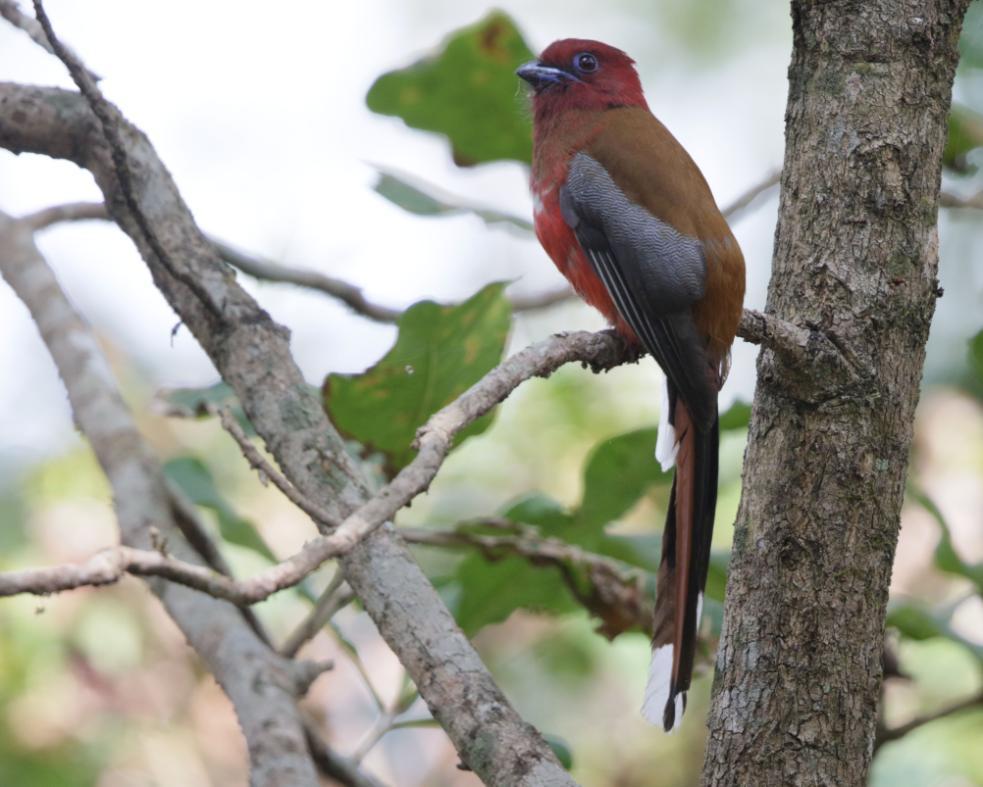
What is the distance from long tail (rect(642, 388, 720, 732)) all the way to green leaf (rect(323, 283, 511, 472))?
46 cm

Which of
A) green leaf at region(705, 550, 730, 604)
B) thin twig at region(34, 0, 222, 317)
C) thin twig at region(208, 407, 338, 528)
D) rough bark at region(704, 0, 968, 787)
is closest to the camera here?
thin twig at region(208, 407, 338, 528)

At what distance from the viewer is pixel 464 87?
3455mm

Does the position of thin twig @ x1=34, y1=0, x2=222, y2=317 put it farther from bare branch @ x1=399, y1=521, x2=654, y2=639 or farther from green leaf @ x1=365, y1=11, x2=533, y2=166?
green leaf @ x1=365, y1=11, x2=533, y2=166

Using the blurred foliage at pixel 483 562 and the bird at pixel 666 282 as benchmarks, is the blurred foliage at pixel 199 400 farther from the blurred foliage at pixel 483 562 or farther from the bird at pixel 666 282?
the bird at pixel 666 282

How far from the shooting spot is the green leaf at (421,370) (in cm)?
266

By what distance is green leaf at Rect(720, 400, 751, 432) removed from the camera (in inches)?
113

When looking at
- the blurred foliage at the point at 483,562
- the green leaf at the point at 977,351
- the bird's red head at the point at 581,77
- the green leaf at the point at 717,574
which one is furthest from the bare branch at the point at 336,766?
the bird's red head at the point at 581,77

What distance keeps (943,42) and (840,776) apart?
3.64 ft

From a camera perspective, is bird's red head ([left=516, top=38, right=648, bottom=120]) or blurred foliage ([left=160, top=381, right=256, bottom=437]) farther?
bird's red head ([left=516, top=38, right=648, bottom=120])

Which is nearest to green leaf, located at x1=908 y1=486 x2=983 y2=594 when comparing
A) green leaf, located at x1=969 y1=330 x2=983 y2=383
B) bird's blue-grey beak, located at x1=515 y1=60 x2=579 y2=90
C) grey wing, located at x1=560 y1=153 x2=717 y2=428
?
green leaf, located at x1=969 y1=330 x2=983 y2=383

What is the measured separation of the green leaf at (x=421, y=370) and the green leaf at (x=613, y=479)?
37 centimetres

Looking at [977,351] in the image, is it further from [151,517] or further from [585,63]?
[151,517]

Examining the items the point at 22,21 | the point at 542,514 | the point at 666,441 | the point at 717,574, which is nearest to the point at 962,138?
the point at 666,441

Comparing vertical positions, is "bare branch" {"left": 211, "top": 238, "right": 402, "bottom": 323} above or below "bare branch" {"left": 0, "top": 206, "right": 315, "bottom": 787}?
above
